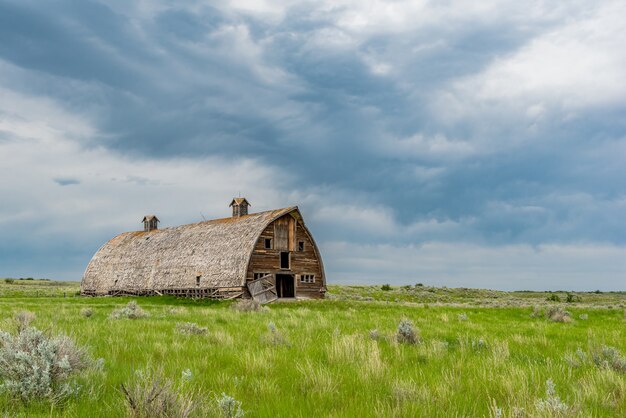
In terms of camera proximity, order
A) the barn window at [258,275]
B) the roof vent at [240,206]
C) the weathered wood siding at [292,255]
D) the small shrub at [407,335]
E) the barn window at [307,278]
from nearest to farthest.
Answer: the small shrub at [407,335]
the barn window at [258,275]
the weathered wood siding at [292,255]
the barn window at [307,278]
the roof vent at [240,206]

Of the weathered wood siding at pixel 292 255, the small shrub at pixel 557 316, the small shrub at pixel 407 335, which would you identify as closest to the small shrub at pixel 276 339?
the small shrub at pixel 407 335

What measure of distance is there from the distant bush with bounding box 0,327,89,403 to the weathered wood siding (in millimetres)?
34470

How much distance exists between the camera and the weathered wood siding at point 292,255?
4266cm

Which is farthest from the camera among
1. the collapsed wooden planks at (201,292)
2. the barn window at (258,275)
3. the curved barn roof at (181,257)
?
the curved barn roof at (181,257)

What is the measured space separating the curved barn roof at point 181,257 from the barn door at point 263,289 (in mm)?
1122

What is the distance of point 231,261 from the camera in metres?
42.0

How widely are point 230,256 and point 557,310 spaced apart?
2594 cm

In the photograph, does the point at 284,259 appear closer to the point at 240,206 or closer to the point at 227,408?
the point at 240,206

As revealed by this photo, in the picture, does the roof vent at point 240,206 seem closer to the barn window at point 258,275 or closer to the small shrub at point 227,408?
the barn window at point 258,275

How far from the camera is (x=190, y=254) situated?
4638 cm

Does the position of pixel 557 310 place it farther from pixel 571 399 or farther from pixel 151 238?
pixel 151 238

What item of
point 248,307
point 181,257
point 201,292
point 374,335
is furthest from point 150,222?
point 374,335

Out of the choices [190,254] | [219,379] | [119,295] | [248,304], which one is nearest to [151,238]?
[119,295]

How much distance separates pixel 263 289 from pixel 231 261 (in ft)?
11.8
